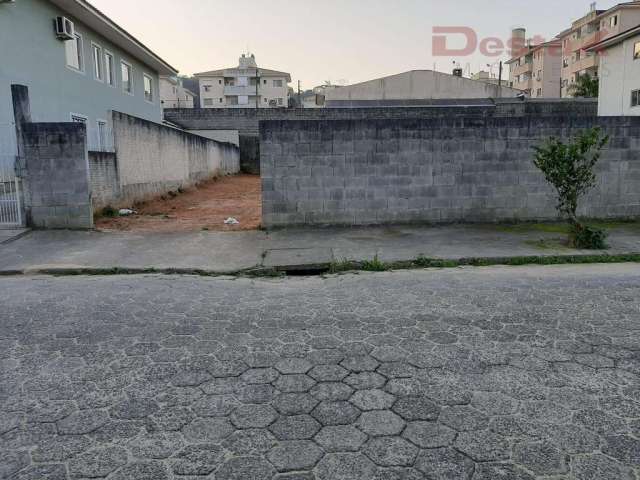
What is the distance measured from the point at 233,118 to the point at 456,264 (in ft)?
79.7

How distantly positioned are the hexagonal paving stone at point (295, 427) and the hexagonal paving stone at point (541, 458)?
989mm

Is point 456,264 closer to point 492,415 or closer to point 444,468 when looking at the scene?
point 492,415

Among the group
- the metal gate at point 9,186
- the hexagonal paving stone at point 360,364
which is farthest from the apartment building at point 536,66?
the hexagonal paving stone at point 360,364

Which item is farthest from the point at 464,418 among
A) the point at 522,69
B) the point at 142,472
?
the point at 522,69

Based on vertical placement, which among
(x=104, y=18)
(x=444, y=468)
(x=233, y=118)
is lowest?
(x=444, y=468)

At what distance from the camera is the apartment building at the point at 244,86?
6384cm

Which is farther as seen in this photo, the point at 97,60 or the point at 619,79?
the point at 619,79

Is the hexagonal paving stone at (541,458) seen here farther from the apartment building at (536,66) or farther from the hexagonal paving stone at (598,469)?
the apartment building at (536,66)

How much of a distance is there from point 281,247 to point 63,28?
1152 centimetres

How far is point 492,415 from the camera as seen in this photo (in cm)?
258

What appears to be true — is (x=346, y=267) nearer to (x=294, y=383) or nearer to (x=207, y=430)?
(x=294, y=383)

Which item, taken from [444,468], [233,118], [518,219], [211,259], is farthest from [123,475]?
[233,118]

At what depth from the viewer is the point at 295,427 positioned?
8.15 feet

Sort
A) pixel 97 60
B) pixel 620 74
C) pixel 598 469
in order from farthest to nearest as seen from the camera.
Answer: pixel 620 74 → pixel 97 60 → pixel 598 469
